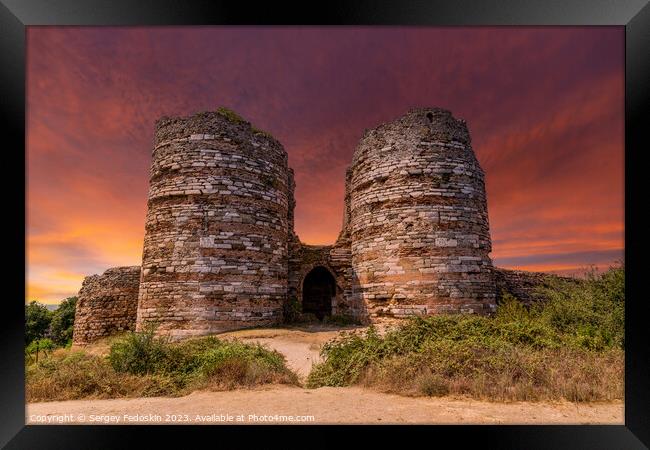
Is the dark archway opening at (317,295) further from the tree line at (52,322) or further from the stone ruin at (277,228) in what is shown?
the tree line at (52,322)

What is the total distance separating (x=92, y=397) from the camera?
5.25 m

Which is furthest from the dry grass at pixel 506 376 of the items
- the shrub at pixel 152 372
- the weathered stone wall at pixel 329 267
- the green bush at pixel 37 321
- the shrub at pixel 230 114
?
the green bush at pixel 37 321

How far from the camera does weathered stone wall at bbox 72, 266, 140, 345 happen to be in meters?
13.7

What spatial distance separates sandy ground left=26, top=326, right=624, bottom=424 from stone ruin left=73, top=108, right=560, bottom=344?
599cm

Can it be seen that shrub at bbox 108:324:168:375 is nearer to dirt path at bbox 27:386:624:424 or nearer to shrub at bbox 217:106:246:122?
dirt path at bbox 27:386:624:424

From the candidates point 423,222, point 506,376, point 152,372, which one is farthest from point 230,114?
point 506,376

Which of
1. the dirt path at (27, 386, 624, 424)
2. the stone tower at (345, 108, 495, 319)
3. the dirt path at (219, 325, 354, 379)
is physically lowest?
the dirt path at (219, 325, 354, 379)

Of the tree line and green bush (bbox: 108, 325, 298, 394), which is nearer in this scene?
green bush (bbox: 108, 325, 298, 394)

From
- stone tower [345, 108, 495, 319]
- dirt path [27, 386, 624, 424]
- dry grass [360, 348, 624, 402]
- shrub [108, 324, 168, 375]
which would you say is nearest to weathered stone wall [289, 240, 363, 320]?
stone tower [345, 108, 495, 319]
